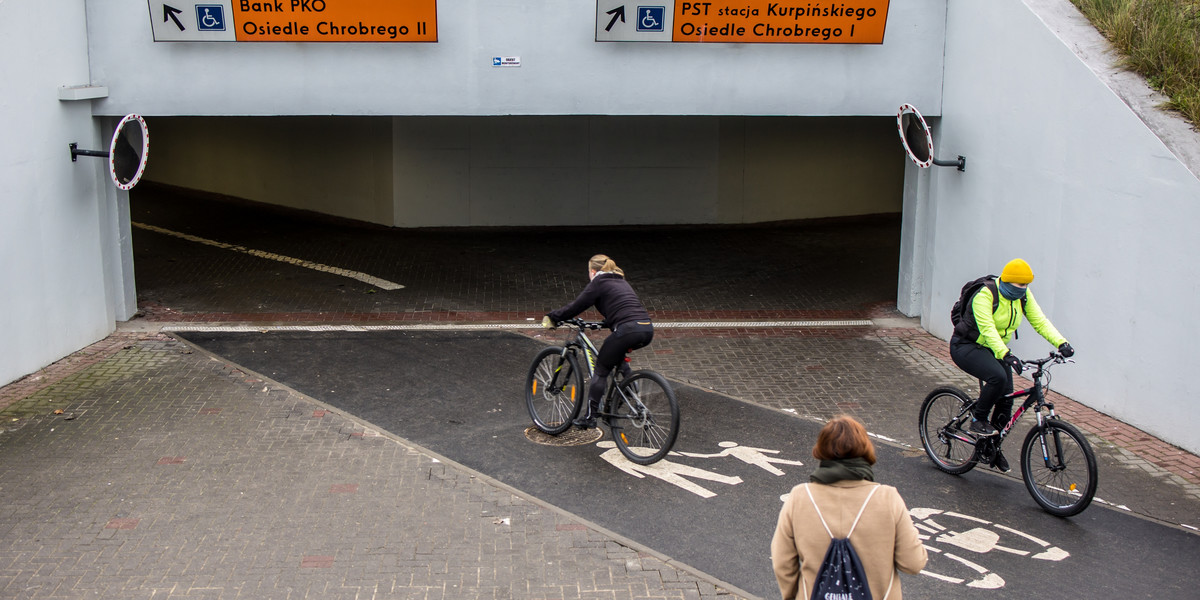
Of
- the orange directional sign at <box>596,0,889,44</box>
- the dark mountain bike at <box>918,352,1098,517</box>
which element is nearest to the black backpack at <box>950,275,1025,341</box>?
the dark mountain bike at <box>918,352,1098,517</box>

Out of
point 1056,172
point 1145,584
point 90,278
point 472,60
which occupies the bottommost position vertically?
point 1145,584

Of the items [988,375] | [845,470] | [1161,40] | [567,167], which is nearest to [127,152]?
[567,167]

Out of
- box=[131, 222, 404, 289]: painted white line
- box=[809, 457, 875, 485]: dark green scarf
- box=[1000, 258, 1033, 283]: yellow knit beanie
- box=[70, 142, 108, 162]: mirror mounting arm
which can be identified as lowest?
box=[131, 222, 404, 289]: painted white line

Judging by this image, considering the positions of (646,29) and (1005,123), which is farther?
(646,29)

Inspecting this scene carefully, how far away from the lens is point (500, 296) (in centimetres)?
1280

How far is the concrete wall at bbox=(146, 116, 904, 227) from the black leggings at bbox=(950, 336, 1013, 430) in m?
10.6

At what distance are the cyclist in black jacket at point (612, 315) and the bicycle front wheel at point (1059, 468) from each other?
267 cm

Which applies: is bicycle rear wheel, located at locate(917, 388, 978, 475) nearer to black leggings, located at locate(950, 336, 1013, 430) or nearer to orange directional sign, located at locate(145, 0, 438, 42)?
black leggings, located at locate(950, 336, 1013, 430)

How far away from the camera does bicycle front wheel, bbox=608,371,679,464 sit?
7.18 metres

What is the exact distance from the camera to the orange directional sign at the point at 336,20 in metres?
10.2

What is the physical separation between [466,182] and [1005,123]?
9350 millimetres

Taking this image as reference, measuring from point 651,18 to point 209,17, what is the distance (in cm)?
446

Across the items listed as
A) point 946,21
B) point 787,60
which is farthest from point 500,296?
point 946,21

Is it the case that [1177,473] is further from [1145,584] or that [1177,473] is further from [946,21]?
[946,21]
